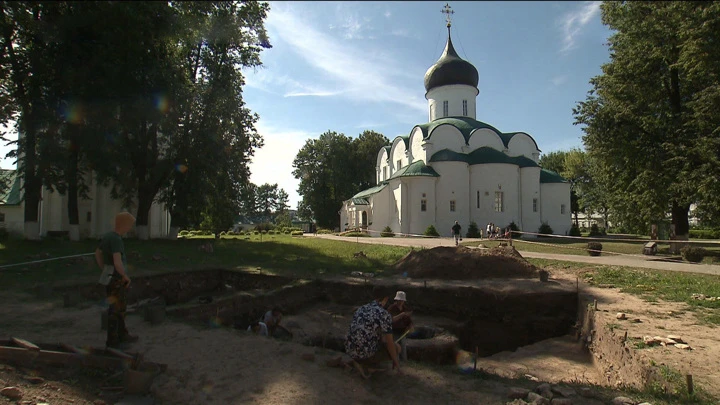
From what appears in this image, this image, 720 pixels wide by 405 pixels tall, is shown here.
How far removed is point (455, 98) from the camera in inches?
1537

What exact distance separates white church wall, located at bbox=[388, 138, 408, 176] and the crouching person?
114 feet

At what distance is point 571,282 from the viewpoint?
1227 cm

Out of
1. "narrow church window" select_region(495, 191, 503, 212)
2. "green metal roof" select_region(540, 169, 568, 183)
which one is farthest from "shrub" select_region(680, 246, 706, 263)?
"green metal roof" select_region(540, 169, 568, 183)

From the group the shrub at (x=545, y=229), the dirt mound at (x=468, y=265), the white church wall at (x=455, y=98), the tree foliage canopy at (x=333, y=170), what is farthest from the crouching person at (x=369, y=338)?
the tree foliage canopy at (x=333, y=170)

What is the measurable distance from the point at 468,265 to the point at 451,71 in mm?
28824

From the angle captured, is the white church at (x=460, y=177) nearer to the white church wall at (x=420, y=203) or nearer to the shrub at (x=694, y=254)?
the white church wall at (x=420, y=203)

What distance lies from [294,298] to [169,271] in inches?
185

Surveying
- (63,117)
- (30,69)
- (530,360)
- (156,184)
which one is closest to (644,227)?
(530,360)

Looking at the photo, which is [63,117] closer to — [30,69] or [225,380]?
[30,69]

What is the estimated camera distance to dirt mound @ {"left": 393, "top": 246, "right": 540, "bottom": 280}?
529 inches

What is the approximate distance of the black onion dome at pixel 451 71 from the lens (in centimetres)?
3819

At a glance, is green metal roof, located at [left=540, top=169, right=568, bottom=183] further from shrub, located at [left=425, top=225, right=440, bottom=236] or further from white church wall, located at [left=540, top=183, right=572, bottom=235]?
shrub, located at [left=425, top=225, right=440, bottom=236]

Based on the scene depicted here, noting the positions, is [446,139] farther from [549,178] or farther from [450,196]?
[549,178]

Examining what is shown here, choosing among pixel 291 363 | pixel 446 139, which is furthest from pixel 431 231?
pixel 291 363
